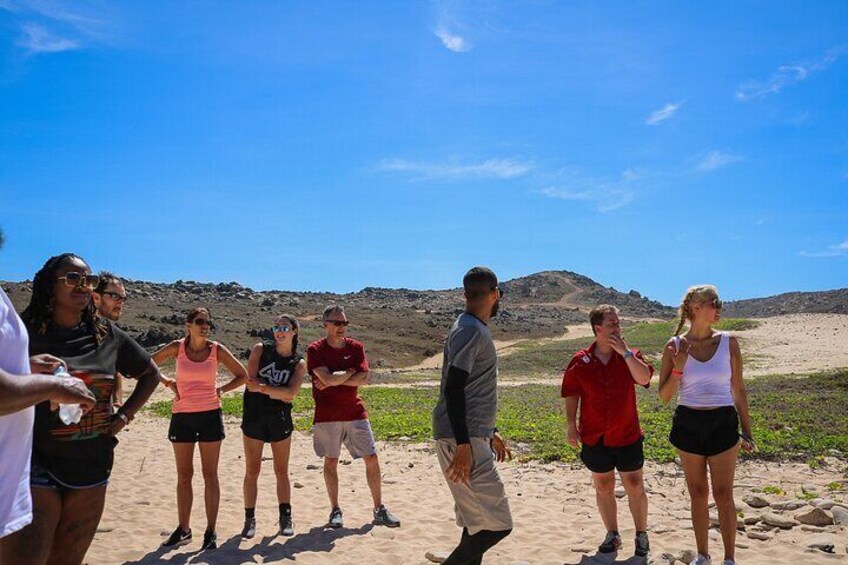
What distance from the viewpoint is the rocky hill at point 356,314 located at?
37294 mm

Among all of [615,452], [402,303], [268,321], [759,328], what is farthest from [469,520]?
[402,303]

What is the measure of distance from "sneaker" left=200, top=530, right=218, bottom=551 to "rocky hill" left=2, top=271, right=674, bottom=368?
25.1m

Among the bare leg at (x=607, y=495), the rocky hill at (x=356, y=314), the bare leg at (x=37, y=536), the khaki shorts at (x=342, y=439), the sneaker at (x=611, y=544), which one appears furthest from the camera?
the rocky hill at (x=356, y=314)

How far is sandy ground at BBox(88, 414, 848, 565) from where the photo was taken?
6.08m

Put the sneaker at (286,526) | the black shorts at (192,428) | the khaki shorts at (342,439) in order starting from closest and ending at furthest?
1. the black shorts at (192,428)
2. the sneaker at (286,526)
3. the khaki shorts at (342,439)

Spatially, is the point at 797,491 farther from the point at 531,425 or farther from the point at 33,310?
the point at 33,310

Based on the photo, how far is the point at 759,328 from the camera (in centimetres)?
4825

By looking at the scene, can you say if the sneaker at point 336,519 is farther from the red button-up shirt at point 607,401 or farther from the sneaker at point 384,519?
the red button-up shirt at point 607,401

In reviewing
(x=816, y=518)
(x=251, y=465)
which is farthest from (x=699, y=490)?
(x=251, y=465)

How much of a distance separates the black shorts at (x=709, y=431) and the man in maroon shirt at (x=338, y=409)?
125 inches

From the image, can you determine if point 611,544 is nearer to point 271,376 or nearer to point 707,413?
point 707,413

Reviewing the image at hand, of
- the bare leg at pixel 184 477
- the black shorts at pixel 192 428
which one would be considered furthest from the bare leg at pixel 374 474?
the bare leg at pixel 184 477

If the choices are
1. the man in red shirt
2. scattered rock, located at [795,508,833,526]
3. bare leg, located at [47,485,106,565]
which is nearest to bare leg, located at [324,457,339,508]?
the man in red shirt

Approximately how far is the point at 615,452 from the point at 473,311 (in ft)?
7.33
